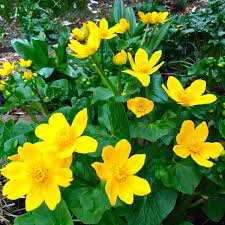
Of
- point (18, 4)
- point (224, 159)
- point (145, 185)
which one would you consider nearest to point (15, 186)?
point (145, 185)

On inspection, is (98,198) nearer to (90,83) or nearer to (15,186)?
(15,186)

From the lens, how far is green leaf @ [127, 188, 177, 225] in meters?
1.38

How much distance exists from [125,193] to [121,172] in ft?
0.22

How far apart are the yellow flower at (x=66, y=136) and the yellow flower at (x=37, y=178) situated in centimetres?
5

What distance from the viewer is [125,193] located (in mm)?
1135

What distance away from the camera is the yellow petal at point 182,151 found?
4.06ft

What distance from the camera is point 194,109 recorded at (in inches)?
61.5

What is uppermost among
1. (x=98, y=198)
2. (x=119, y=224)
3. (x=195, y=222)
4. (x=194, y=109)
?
(x=194, y=109)

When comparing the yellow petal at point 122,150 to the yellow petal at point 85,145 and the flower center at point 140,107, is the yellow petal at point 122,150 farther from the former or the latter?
the flower center at point 140,107

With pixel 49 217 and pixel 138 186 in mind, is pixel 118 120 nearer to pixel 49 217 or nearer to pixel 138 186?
pixel 138 186

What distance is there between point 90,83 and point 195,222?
0.96 m

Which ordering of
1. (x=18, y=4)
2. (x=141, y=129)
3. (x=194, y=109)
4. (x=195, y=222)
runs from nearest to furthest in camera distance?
(x=141, y=129) → (x=194, y=109) → (x=195, y=222) → (x=18, y=4)

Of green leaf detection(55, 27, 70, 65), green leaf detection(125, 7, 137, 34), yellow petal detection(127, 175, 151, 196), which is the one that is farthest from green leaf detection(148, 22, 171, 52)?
yellow petal detection(127, 175, 151, 196)

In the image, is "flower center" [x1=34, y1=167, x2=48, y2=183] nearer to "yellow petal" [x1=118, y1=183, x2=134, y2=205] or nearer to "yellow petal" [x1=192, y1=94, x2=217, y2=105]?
"yellow petal" [x1=118, y1=183, x2=134, y2=205]
